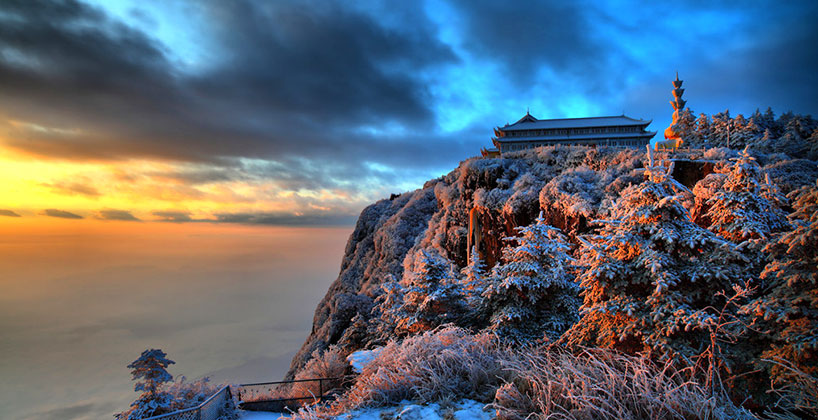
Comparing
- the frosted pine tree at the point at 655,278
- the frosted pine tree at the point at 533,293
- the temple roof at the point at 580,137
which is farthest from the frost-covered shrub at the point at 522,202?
the temple roof at the point at 580,137

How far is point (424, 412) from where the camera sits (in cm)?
448

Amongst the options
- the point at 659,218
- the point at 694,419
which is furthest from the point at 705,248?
the point at 694,419

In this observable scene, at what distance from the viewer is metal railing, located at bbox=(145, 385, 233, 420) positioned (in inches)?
437

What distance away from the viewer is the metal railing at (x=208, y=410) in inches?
437

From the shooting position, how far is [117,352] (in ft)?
481

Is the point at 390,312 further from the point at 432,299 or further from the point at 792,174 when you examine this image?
the point at 792,174

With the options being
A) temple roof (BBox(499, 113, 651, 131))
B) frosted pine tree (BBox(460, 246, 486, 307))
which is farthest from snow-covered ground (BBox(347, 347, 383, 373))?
temple roof (BBox(499, 113, 651, 131))

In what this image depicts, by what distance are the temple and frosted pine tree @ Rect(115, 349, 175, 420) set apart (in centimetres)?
4447

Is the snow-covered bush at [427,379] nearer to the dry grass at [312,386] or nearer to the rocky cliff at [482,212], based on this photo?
the rocky cliff at [482,212]

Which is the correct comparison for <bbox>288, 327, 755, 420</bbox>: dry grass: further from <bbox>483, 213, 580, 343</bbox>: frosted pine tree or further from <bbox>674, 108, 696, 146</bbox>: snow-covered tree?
<bbox>674, 108, 696, 146</bbox>: snow-covered tree

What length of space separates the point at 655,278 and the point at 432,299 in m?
5.85

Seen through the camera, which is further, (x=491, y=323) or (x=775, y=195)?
(x=775, y=195)

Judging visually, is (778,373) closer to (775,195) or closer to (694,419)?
(694,419)

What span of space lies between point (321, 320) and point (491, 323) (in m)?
28.7
